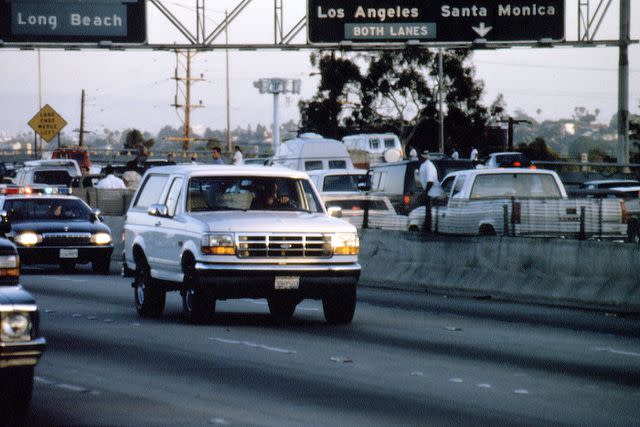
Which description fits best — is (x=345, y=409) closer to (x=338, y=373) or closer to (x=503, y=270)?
(x=338, y=373)

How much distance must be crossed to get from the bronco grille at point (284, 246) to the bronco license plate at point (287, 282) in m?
0.27

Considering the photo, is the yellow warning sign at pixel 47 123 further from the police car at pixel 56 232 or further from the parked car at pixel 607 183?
the police car at pixel 56 232

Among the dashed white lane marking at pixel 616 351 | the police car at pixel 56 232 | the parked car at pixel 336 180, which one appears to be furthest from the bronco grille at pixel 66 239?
the dashed white lane marking at pixel 616 351

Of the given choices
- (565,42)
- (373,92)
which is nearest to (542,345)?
(565,42)

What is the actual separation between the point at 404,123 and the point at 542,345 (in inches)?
3006

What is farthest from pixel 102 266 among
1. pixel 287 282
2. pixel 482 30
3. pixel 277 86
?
pixel 277 86

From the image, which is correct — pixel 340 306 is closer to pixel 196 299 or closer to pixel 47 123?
pixel 196 299

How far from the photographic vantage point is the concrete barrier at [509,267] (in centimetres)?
1995

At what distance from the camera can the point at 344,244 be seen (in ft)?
55.9

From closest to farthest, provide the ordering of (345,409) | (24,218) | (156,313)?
1. (345,409)
2. (156,313)
3. (24,218)

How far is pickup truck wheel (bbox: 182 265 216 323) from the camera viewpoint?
16688mm

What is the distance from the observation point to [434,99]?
8962 cm

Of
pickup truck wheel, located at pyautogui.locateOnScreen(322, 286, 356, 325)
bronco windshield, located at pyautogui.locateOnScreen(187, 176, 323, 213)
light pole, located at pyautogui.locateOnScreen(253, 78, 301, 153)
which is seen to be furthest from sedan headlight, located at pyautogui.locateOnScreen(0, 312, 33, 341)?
light pole, located at pyautogui.locateOnScreen(253, 78, 301, 153)

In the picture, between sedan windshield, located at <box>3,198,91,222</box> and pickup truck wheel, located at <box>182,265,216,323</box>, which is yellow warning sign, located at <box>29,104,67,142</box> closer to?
sedan windshield, located at <box>3,198,91,222</box>
